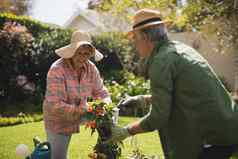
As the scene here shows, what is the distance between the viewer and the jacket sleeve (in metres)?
2.62

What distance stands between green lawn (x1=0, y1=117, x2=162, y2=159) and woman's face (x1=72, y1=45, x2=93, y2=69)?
2.26 m

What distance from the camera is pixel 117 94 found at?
11.8m

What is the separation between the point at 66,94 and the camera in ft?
13.8

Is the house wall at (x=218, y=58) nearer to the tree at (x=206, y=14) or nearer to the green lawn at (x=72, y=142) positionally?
the tree at (x=206, y=14)

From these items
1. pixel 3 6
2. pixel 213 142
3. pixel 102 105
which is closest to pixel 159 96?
pixel 213 142

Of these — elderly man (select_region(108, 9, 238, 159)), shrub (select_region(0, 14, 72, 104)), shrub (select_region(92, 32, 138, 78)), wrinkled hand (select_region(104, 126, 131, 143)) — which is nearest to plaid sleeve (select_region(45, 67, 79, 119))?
wrinkled hand (select_region(104, 126, 131, 143))

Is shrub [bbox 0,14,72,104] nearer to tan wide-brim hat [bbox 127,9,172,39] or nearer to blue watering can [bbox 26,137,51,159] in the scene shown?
blue watering can [bbox 26,137,51,159]

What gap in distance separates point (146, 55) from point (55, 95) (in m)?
1.52

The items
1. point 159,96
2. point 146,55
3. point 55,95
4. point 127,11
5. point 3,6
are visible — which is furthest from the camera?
point 3,6

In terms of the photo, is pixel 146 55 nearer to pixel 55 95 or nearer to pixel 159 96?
pixel 159 96

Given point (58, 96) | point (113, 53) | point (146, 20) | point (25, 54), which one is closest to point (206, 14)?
point (113, 53)

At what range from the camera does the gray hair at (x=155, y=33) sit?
2.74 m

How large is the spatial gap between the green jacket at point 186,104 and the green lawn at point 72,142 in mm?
3514

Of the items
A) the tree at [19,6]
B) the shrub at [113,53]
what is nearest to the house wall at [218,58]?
the shrub at [113,53]
